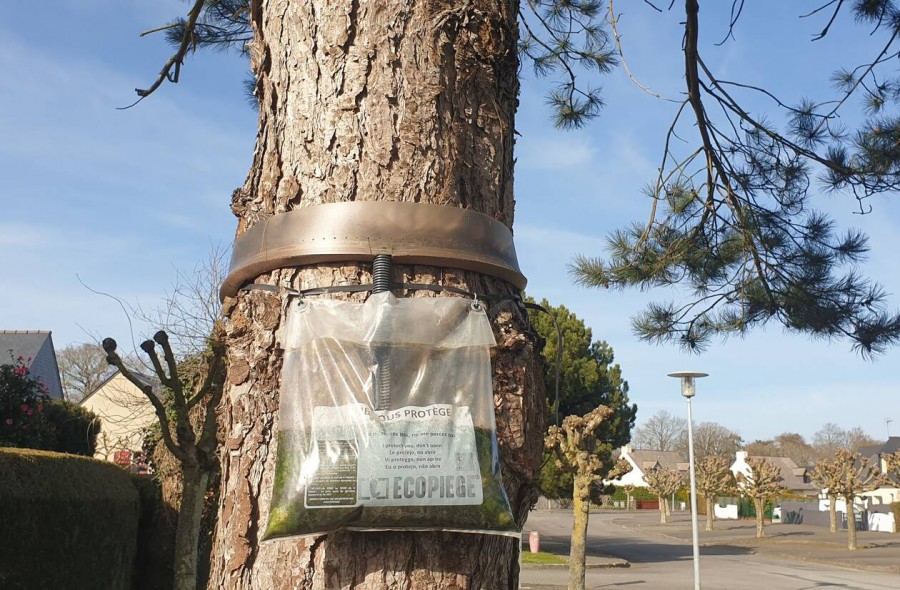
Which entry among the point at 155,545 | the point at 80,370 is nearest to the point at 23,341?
the point at 80,370

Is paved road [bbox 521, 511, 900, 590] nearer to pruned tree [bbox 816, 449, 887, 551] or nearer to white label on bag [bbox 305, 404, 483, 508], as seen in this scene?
pruned tree [bbox 816, 449, 887, 551]

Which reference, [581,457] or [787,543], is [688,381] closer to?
[581,457]

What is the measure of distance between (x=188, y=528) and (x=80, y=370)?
3619cm

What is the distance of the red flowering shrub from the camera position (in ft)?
44.4

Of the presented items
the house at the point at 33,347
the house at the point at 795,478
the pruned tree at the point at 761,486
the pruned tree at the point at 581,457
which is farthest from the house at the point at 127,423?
the house at the point at 795,478

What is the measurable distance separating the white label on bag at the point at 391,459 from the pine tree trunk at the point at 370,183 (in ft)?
0.35

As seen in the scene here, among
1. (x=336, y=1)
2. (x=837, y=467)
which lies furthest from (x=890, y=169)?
(x=837, y=467)

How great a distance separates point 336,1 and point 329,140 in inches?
12.2

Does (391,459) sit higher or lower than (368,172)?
lower

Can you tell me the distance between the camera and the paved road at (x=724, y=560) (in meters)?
19.0

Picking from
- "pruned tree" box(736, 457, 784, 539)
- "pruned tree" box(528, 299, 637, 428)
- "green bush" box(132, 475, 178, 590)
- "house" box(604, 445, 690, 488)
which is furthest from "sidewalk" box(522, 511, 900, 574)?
"house" box(604, 445, 690, 488)

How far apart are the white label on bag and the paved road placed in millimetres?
17059

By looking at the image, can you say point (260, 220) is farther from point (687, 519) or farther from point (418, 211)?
point (687, 519)

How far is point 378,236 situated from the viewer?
1.47m
